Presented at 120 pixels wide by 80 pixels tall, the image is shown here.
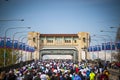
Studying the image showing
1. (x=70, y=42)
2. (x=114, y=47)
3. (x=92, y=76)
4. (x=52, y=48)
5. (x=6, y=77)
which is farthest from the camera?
(x=70, y=42)

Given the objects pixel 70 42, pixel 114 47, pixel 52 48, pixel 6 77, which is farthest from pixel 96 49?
pixel 70 42

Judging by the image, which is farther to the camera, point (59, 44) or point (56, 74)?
point (59, 44)

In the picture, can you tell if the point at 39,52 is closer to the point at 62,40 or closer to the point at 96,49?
the point at 62,40

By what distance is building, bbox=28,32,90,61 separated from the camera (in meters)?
138

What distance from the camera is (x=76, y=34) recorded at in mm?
151250

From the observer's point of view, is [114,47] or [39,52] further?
[39,52]

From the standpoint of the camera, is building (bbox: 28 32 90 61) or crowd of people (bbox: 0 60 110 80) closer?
crowd of people (bbox: 0 60 110 80)

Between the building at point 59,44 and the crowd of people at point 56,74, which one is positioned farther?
the building at point 59,44

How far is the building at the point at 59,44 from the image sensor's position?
138125 mm

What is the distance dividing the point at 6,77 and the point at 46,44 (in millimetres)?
127184

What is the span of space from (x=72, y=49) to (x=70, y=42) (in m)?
8.88

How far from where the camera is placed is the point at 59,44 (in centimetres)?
14425

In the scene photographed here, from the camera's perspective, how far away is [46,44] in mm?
145125

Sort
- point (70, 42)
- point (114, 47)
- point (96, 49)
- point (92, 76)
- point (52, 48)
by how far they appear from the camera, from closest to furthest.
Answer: point (92, 76)
point (114, 47)
point (96, 49)
point (52, 48)
point (70, 42)
